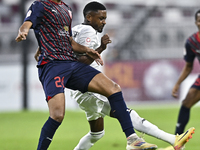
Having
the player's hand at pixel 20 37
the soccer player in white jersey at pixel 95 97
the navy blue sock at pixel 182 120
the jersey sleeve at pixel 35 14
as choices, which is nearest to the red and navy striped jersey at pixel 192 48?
the navy blue sock at pixel 182 120

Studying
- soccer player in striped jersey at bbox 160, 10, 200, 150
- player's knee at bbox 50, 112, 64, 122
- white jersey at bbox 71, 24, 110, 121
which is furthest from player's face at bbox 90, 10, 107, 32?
soccer player in striped jersey at bbox 160, 10, 200, 150

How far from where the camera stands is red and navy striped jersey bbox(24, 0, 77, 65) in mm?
3896

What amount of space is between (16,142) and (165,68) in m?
8.70

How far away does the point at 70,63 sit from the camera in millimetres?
3977

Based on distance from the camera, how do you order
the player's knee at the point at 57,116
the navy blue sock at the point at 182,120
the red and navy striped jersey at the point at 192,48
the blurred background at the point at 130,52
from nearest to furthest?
the player's knee at the point at 57,116 → the navy blue sock at the point at 182,120 → the red and navy striped jersey at the point at 192,48 → the blurred background at the point at 130,52

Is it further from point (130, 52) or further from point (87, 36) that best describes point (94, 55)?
point (130, 52)

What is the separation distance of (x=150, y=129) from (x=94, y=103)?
70 centimetres

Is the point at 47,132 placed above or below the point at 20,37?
below

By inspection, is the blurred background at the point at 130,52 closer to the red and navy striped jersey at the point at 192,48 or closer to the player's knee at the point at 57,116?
the red and navy striped jersey at the point at 192,48

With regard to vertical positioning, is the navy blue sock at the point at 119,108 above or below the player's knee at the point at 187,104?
above

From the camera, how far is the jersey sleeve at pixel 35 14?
3.81m

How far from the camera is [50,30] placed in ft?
12.9

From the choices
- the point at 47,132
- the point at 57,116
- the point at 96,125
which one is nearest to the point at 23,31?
the point at 57,116

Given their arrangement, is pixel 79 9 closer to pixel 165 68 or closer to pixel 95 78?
pixel 165 68
